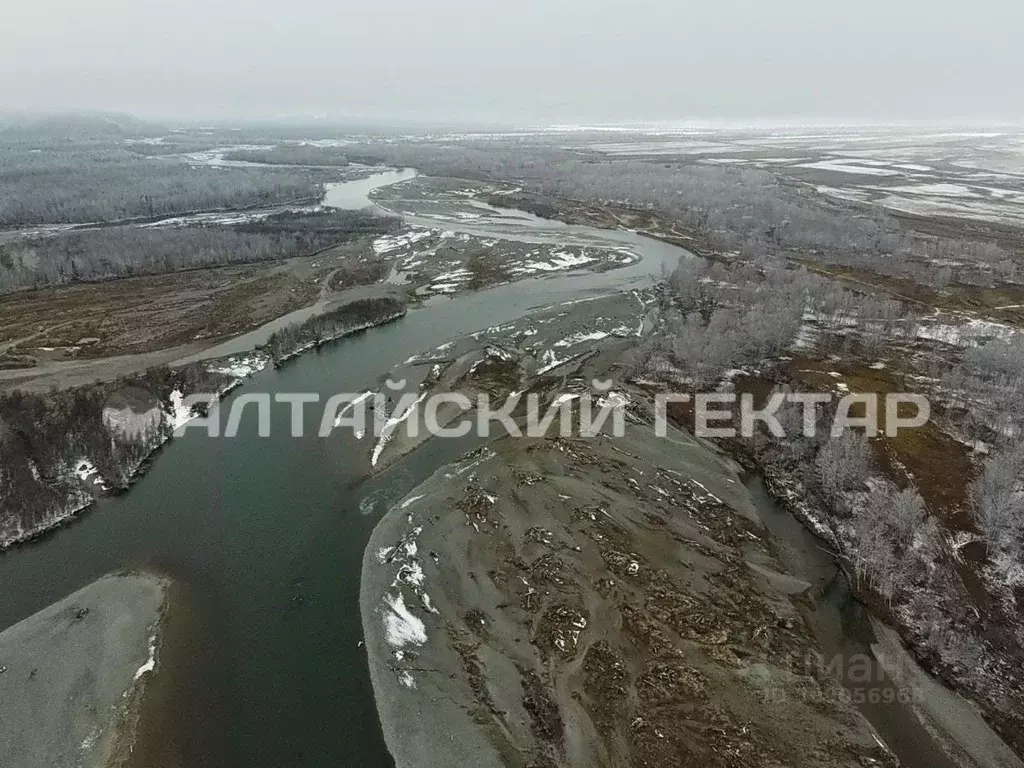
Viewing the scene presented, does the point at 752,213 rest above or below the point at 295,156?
below

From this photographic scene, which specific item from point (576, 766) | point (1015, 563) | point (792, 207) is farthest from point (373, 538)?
point (792, 207)

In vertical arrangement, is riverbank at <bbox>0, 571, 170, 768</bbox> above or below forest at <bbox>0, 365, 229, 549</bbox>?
below

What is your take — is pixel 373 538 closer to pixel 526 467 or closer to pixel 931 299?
pixel 526 467

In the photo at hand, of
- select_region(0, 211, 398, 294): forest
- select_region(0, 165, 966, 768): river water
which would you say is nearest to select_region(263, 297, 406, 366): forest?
select_region(0, 165, 966, 768): river water

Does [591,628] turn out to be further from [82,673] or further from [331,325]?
[331,325]

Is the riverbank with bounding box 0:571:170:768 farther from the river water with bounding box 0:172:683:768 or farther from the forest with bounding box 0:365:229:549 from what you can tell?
the forest with bounding box 0:365:229:549

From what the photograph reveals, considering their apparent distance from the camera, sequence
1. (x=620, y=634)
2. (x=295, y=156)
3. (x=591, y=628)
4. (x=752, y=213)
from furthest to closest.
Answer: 1. (x=295, y=156)
2. (x=752, y=213)
3. (x=591, y=628)
4. (x=620, y=634)

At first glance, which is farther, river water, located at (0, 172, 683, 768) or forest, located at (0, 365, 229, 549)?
forest, located at (0, 365, 229, 549)

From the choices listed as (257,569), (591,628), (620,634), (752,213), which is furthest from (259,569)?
(752,213)
